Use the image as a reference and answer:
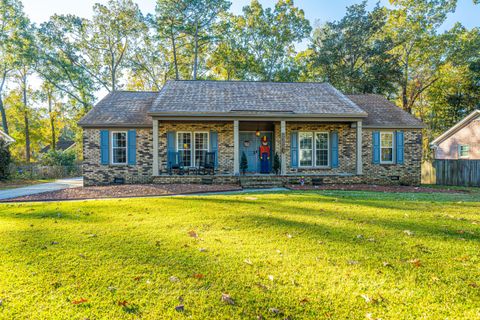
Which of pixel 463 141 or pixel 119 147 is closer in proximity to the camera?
pixel 119 147

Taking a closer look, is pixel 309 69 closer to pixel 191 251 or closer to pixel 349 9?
pixel 349 9

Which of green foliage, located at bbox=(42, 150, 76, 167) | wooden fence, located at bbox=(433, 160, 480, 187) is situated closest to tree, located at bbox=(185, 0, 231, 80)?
green foliage, located at bbox=(42, 150, 76, 167)

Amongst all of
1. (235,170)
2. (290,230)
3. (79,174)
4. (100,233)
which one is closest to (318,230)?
(290,230)

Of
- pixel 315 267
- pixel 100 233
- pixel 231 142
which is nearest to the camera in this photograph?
pixel 315 267

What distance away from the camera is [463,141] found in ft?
69.1

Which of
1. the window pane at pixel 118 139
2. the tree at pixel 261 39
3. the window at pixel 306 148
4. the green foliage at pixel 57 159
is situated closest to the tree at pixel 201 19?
the tree at pixel 261 39

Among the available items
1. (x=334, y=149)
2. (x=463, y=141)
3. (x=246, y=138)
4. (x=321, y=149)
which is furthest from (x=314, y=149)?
(x=463, y=141)

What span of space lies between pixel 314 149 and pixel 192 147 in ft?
20.7

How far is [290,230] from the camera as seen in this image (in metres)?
4.66

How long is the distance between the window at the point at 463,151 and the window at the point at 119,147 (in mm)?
24013

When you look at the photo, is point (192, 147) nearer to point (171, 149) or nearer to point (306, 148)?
point (171, 149)

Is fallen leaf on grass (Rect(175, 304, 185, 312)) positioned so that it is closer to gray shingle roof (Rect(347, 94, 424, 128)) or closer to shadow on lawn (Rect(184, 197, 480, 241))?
shadow on lawn (Rect(184, 197, 480, 241))

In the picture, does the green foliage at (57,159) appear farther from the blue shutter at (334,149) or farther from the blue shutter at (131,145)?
the blue shutter at (334,149)

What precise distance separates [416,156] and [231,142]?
9.63 meters
